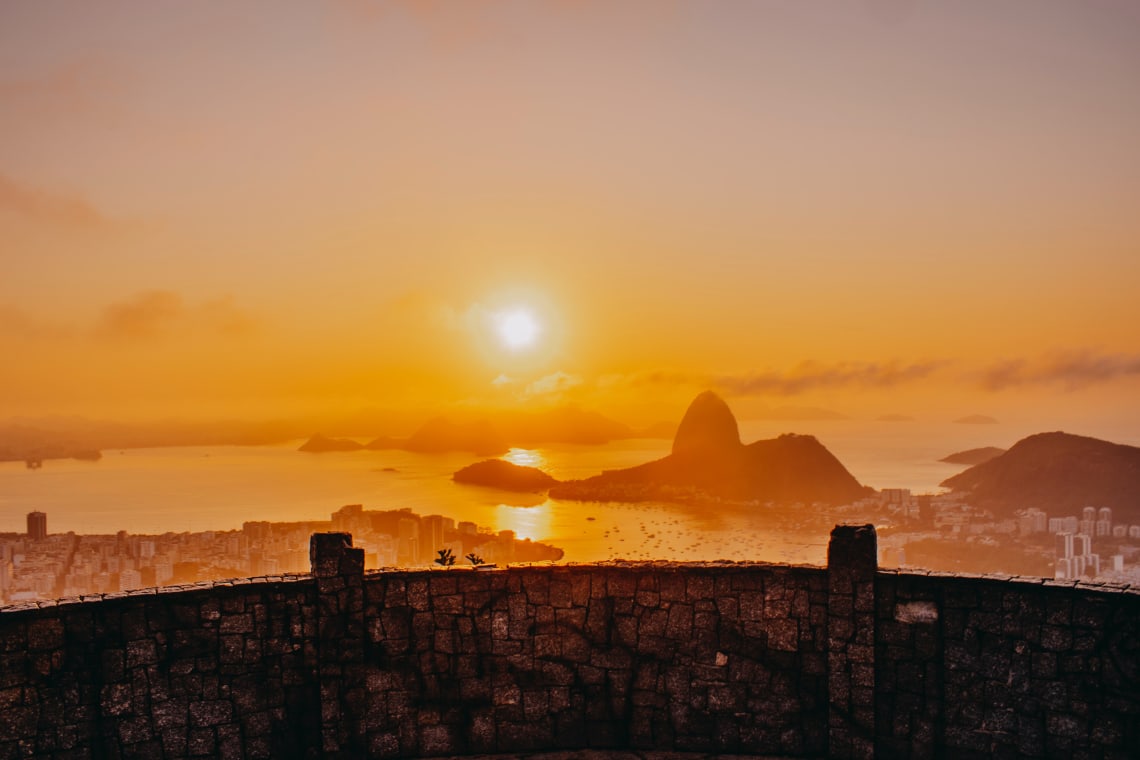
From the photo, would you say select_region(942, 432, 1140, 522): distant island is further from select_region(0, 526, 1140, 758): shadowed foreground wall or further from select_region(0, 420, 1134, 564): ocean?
select_region(0, 526, 1140, 758): shadowed foreground wall

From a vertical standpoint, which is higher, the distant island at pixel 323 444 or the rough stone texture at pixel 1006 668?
the distant island at pixel 323 444

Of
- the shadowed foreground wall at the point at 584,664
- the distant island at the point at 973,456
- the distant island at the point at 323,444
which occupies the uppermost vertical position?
the distant island at the point at 323,444

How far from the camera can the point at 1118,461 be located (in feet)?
117

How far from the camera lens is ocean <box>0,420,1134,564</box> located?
3031cm

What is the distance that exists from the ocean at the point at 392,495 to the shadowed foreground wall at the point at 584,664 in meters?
9.08

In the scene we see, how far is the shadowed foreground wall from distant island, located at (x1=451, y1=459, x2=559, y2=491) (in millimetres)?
39403

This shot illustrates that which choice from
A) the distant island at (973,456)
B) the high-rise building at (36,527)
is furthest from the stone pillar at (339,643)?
the distant island at (973,456)

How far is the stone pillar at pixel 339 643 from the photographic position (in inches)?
273

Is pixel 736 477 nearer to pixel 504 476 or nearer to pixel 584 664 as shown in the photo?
pixel 504 476

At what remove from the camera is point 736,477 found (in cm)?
4462

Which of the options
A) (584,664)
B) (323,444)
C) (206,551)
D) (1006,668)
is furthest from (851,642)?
(323,444)

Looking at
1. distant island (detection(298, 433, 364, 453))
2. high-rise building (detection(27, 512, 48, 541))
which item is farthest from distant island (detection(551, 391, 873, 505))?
distant island (detection(298, 433, 364, 453))

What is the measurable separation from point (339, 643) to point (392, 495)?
4134 centimetres

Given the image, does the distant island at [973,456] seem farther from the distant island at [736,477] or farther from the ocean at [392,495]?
the distant island at [736,477]
